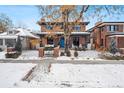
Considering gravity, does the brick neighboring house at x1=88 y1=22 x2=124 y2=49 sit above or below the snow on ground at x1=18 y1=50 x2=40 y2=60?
above

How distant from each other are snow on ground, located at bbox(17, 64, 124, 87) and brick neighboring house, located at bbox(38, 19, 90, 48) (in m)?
0.36

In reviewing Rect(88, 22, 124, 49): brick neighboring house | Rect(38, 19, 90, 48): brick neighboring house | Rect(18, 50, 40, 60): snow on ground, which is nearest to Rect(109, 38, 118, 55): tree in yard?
Rect(88, 22, 124, 49): brick neighboring house

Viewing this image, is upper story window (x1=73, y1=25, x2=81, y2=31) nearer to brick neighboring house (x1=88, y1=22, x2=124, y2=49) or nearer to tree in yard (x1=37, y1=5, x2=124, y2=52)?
tree in yard (x1=37, y1=5, x2=124, y2=52)

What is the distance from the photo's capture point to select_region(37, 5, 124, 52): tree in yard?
4.75 meters

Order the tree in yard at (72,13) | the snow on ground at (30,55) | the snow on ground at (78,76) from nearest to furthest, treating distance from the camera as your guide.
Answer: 1. the snow on ground at (78,76)
2. the tree in yard at (72,13)
3. the snow on ground at (30,55)

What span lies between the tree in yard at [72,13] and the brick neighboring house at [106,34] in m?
0.14

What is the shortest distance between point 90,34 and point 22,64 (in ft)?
3.80

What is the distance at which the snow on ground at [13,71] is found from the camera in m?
4.64

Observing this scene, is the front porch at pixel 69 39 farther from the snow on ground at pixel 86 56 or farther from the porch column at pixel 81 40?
the snow on ground at pixel 86 56

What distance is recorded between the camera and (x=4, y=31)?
493cm

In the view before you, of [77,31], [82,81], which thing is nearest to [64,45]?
[77,31]

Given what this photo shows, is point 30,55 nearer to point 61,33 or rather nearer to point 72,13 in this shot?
point 61,33

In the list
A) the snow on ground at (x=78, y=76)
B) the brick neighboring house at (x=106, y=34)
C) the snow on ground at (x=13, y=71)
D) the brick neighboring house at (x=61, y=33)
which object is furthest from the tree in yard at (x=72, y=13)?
the snow on ground at (x=13, y=71)
